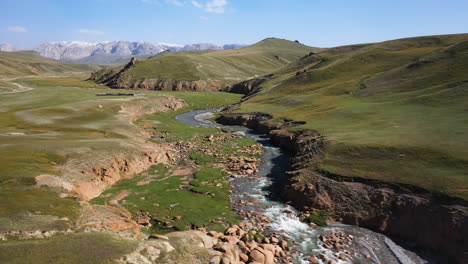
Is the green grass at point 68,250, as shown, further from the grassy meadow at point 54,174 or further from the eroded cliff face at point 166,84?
the eroded cliff face at point 166,84

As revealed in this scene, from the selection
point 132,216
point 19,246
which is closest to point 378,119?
point 132,216

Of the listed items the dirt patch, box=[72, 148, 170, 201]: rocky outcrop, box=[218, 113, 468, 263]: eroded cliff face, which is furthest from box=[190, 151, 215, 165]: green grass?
the dirt patch

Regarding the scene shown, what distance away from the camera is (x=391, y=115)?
52281mm

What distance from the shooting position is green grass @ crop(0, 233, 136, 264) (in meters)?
15.3

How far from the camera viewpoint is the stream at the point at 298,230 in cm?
2345

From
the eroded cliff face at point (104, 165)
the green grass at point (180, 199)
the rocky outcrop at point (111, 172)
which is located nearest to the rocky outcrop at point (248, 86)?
the eroded cliff face at point (104, 165)

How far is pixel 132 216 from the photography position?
28.1 m

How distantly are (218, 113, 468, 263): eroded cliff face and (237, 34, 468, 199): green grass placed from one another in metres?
1.46

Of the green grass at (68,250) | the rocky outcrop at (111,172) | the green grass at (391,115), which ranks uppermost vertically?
the green grass at (391,115)

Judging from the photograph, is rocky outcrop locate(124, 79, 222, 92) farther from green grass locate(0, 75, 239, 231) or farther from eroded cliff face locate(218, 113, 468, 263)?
eroded cliff face locate(218, 113, 468, 263)

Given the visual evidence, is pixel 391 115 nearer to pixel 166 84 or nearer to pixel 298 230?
pixel 298 230

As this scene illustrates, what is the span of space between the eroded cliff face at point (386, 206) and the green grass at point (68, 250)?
20.6 meters

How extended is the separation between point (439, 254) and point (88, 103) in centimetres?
8321

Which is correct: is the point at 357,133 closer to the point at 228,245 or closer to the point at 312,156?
the point at 312,156
